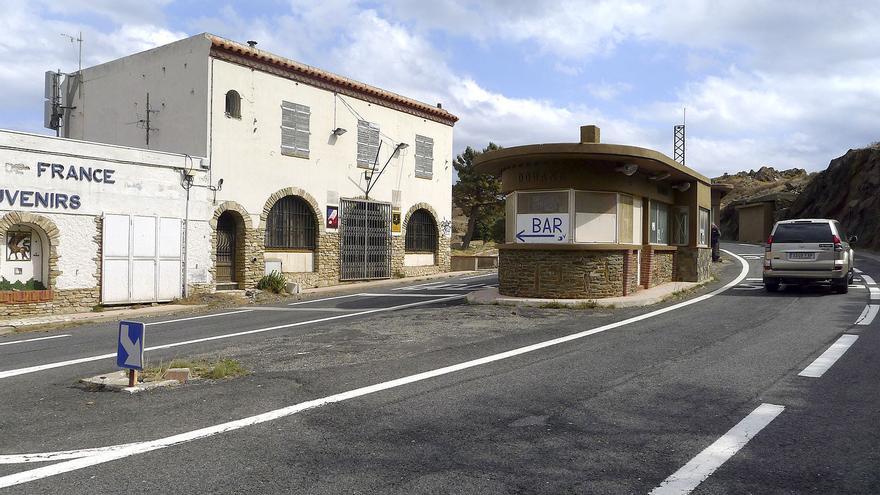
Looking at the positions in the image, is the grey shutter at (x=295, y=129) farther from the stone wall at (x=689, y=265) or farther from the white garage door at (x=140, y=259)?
the stone wall at (x=689, y=265)

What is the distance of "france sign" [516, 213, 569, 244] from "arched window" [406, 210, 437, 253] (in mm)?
12985

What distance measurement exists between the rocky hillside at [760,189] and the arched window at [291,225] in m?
40.8

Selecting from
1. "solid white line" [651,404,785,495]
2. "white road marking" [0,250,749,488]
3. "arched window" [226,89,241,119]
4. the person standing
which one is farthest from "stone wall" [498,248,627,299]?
the person standing

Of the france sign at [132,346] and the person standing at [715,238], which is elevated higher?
the person standing at [715,238]

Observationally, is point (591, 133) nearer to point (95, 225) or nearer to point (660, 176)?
point (660, 176)

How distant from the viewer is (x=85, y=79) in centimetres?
2445

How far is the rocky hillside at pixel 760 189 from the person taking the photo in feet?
173

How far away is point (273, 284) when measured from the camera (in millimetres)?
21625

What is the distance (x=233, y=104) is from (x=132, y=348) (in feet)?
51.7

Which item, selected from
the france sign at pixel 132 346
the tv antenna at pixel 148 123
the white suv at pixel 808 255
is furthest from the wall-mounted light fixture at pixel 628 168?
the tv antenna at pixel 148 123

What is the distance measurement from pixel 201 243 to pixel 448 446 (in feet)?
54.1

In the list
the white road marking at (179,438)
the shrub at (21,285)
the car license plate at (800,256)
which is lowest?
the white road marking at (179,438)

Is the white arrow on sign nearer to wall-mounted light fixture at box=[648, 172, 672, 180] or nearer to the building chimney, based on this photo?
the building chimney

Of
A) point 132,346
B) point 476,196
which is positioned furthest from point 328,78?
point 476,196
